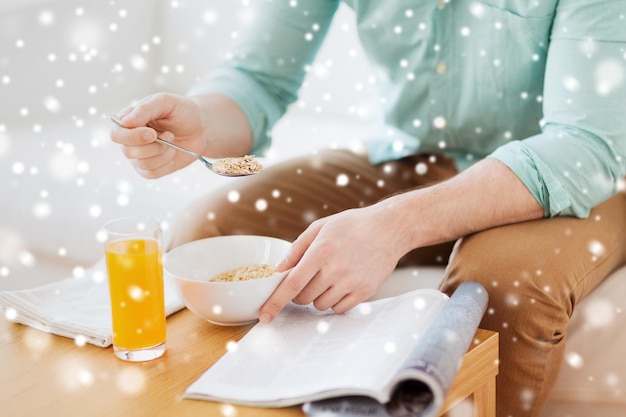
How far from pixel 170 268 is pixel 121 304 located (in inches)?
6.1

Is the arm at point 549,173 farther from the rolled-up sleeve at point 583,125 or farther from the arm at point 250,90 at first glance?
the arm at point 250,90

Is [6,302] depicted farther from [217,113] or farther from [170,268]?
[217,113]

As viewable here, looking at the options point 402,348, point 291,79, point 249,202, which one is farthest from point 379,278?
point 291,79

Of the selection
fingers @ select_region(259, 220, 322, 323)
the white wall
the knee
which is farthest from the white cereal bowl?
the white wall

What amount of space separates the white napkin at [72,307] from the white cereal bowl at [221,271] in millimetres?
50

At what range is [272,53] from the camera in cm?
168

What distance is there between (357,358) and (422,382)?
3.9 inches

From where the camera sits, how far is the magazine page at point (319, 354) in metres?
0.83

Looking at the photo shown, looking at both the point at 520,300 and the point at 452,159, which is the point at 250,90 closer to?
the point at 452,159

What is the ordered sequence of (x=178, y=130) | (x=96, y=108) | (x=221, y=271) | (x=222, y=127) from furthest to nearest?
1. (x=96, y=108)
2. (x=222, y=127)
3. (x=178, y=130)
4. (x=221, y=271)

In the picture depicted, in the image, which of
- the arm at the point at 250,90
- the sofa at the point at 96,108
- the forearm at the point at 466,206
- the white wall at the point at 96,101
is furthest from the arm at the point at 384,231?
the white wall at the point at 96,101

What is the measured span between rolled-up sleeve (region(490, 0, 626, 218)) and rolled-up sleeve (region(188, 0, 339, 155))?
0.59m

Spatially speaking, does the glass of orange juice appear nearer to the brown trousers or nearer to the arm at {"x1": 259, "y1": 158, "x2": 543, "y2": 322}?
the arm at {"x1": 259, "y1": 158, "x2": 543, "y2": 322}

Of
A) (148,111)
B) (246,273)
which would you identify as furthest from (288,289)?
(148,111)
